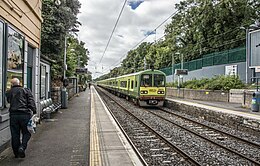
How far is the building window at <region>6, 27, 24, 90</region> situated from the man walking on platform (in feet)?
4.34

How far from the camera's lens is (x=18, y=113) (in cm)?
615

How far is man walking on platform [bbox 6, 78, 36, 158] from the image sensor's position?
613cm

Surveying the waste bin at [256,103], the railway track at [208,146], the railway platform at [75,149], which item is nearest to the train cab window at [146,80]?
the waste bin at [256,103]

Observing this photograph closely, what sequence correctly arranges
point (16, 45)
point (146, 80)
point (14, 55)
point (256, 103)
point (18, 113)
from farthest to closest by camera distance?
1. point (146, 80)
2. point (256, 103)
3. point (16, 45)
4. point (14, 55)
5. point (18, 113)

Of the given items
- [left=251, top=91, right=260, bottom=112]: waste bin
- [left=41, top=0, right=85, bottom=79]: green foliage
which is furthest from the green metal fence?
[left=41, top=0, right=85, bottom=79]: green foliage

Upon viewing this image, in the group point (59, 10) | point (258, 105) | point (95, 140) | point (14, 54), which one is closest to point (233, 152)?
point (95, 140)

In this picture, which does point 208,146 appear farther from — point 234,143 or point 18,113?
point 18,113

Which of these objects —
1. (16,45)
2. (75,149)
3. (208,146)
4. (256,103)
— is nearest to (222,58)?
(256,103)

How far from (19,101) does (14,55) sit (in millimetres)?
2286

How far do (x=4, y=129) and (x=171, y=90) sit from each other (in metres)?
32.1

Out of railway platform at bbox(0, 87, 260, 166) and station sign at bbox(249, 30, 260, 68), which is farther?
station sign at bbox(249, 30, 260, 68)

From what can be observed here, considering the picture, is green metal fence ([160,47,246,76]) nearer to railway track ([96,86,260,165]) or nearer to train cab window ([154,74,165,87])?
train cab window ([154,74,165,87])

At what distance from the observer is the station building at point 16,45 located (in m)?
6.96

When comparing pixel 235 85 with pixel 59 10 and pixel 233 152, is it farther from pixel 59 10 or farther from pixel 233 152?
pixel 233 152
